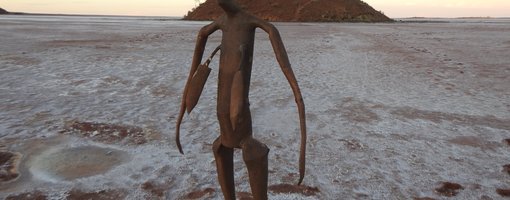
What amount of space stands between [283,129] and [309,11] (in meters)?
51.4

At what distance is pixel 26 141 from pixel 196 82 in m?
3.42

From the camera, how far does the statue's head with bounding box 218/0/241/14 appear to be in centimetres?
196

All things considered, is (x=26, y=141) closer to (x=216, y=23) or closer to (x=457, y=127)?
(x=216, y=23)

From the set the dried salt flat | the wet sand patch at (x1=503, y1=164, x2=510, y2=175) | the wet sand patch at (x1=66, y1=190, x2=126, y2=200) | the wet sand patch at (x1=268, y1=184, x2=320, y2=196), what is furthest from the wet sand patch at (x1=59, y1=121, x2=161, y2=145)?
the wet sand patch at (x1=503, y1=164, x2=510, y2=175)

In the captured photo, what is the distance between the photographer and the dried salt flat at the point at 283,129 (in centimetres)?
357

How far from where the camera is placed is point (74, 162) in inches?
163

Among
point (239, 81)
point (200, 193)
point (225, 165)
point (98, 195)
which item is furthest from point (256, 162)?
point (98, 195)

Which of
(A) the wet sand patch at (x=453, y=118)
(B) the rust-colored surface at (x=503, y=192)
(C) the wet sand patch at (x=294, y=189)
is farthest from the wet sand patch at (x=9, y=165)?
(A) the wet sand patch at (x=453, y=118)

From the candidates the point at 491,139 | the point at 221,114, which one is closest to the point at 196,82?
the point at 221,114

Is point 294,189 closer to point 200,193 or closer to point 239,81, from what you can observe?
point 200,193

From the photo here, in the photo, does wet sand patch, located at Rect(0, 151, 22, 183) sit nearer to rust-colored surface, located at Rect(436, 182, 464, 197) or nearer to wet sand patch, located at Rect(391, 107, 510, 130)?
rust-colored surface, located at Rect(436, 182, 464, 197)

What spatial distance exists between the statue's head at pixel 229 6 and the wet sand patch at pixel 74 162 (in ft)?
8.20

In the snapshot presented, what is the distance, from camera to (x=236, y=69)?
2.01 m

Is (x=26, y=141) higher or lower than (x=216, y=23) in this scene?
lower
